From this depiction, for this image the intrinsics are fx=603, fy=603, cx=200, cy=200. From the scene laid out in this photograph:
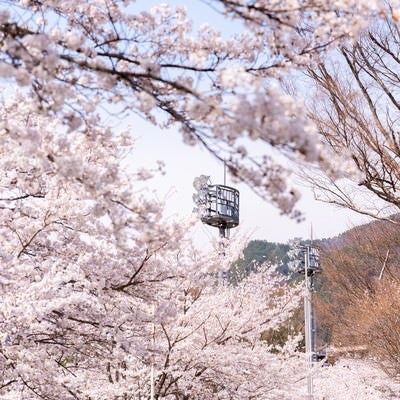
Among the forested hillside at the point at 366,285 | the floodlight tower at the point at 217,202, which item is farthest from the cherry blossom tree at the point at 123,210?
the floodlight tower at the point at 217,202

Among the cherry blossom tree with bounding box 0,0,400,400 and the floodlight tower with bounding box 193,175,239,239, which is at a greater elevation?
the floodlight tower with bounding box 193,175,239,239

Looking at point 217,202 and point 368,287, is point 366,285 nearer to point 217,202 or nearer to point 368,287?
point 368,287

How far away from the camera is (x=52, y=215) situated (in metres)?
5.05

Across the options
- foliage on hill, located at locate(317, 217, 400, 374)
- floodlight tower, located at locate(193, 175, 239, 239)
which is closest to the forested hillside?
foliage on hill, located at locate(317, 217, 400, 374)

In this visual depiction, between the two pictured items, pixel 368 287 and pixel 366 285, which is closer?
pixel 368 287

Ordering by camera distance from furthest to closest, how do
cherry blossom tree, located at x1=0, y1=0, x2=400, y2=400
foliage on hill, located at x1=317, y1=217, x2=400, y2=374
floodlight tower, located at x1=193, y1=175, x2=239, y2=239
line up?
floodlight tower, located at x1=193, y1=175, x2=239, y2=239 → foliage on hill, located at x1=317, y1=217, x2=400, y2=374 → cherry blossom tree, located at x1=0, y1=0, x2=400, y2=400

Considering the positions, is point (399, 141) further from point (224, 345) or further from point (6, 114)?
point (6, 114)

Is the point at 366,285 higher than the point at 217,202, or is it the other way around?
the point at 217,202

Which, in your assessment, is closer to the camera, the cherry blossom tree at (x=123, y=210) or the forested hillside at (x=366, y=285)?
the cherry blossom tree at (x=123, y=210)

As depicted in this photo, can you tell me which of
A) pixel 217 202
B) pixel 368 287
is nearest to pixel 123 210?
pixel 368 287

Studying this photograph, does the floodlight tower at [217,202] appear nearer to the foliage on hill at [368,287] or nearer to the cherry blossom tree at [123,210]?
the foliage on hill at [368,287]

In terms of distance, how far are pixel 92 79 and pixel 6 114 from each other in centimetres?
130

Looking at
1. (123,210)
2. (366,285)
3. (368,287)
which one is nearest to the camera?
(123,210)

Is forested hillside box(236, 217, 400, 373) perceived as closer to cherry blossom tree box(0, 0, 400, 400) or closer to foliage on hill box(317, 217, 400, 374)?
foliage on hill box(317, 217, 400, 374)
